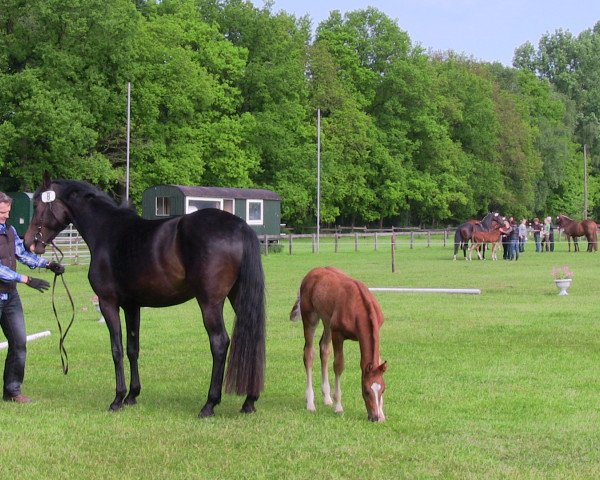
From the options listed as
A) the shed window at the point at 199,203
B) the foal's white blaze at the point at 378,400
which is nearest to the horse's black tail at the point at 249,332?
the foal's white blaze at the point at 378,400

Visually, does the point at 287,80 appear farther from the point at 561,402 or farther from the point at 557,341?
the point at 561,402

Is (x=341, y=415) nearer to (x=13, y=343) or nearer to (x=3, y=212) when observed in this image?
(x=13, y=343)

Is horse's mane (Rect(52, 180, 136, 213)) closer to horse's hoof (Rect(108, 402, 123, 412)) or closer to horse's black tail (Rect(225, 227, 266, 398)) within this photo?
horse's black tail (Rect(225, 227, 266, 398))

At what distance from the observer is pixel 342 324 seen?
25.7 ft

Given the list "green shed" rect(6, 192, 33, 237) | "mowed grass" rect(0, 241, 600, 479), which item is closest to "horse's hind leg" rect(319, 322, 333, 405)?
"mowed grass" rect(0, 241, 600, 479)

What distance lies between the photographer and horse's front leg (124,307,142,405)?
28.5ft

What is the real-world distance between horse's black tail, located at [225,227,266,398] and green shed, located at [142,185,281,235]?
113ft

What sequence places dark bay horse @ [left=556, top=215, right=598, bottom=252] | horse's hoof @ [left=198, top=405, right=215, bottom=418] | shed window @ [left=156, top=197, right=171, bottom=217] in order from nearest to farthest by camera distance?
1. horse's hoof @ [left=198, top=405, right=215, bottom=418]
2. shed window @ [left=156, top=197, right=171, bottom=217]
3. dark bay horse @ [left=556, top=215, right=598, bottom=252]

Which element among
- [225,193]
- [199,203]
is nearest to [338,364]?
[199,203]

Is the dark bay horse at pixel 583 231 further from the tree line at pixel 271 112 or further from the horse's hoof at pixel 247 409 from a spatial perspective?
the horse's hoof at pixel 247 409

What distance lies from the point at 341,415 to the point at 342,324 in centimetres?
86

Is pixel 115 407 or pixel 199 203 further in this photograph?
pixel 199 203

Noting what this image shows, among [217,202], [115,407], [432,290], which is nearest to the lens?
[115,407]

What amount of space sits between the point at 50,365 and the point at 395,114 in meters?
58.4
